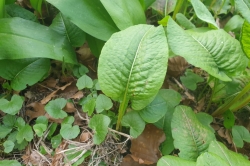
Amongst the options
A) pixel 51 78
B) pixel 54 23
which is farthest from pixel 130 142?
Result: pixel 54 23

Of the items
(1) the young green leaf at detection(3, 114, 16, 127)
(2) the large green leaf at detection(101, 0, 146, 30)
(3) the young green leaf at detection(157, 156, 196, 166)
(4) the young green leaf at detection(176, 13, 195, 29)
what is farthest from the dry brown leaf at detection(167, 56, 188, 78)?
(1) the young green leaf at detection(3, 114, 16, 127)

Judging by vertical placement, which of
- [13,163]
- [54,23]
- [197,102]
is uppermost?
[54,23]

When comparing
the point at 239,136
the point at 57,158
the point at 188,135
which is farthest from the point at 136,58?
the point at 239,136

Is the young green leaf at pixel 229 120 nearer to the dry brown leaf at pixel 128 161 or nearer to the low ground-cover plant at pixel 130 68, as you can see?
the low ground-cover plant at pixel 130 68

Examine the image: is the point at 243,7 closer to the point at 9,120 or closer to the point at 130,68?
the point at 130,68

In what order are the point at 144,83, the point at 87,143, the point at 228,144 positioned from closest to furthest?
the point at 144,83 → the point at 87,143 → the point at 228,144

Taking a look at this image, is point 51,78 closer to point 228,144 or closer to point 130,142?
point 130,142

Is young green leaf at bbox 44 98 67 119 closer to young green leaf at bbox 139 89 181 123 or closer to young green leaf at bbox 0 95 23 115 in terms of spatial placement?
young green leaf at bbox 0 95 23 115
